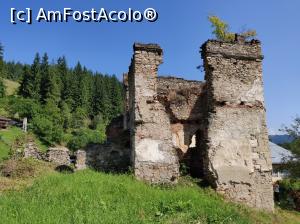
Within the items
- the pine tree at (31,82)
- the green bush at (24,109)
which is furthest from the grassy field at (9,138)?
the pine tree at (31,82)

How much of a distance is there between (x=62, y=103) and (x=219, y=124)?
60.9 m

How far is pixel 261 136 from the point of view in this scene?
13750 millimetres

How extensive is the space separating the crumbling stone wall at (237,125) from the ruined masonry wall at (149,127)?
135 cm

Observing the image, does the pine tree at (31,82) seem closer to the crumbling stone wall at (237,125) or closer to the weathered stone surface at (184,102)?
the weathered stone surface at (184,102)

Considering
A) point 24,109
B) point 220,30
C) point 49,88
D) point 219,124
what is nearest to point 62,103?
point 49,88

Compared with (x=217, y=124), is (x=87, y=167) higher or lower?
lower

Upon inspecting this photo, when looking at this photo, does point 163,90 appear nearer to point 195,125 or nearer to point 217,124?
point 195,125

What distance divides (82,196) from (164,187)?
3383 mm

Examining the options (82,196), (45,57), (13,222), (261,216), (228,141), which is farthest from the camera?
(45,57)

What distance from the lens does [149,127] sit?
13352 mm

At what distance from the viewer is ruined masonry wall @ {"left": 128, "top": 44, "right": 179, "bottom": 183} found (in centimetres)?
1309

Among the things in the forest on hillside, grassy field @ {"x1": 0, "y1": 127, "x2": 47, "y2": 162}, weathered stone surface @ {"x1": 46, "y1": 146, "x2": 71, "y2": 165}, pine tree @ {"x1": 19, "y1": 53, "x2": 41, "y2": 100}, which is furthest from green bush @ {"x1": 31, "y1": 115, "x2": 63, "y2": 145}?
weathered stone surface @ {"x1": 46, "y1": 146, "x2": 71, "y2": 165}

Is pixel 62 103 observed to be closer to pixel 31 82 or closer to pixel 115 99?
pixel 31 82

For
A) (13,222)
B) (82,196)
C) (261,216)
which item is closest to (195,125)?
(261,216)
